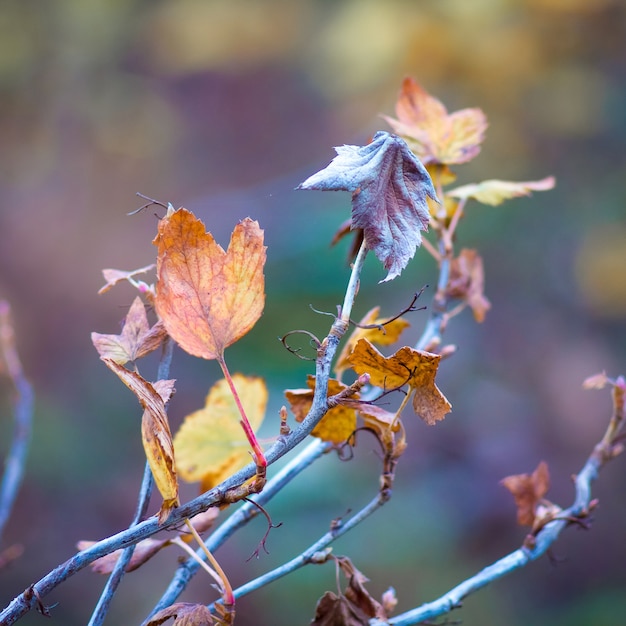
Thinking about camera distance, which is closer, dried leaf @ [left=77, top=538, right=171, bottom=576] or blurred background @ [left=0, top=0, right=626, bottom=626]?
dried leaf @ [left=77, top=538, right=171, bottom=576]

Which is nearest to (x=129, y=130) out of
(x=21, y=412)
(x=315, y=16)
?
(x=315, y=16)

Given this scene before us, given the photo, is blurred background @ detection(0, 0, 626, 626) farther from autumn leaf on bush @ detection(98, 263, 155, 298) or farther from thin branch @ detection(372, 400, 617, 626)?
autumn leaf on bush @ detection(98, 263, 155, 298)

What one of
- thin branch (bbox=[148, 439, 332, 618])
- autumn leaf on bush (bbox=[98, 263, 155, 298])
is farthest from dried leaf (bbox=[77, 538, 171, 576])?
autumn leaf on bush (bbox=[98, 263, 155, 298])

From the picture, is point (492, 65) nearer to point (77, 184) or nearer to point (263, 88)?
point (263, 88)

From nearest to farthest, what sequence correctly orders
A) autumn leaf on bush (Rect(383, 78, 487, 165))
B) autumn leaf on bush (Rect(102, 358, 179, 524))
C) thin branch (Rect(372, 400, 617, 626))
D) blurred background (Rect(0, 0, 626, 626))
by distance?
1. autumn leaf on bush (Rect(102, 358, 179, 524))
2. thin branch (Rect(372, 400, 617, 626))
3. autumn leaf on bush (Rect(383, 78, 487, 165))
4. blurred background (Rect(0, 0, 626, 626))

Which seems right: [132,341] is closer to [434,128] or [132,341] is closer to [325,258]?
[434,128]

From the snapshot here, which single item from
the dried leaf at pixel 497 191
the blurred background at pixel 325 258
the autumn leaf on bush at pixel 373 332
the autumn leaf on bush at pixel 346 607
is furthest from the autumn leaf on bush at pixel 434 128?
the blurred background at pixel 325 258

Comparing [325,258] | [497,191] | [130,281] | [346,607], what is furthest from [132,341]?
[325,258]
